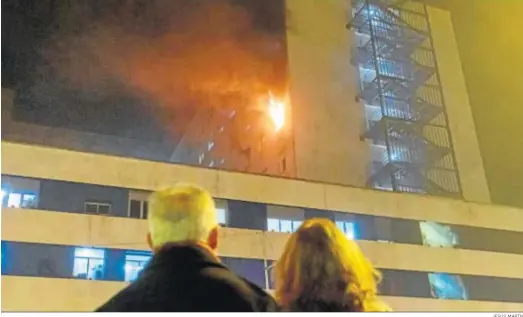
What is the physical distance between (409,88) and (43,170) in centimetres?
211

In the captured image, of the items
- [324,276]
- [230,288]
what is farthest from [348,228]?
[230,288]

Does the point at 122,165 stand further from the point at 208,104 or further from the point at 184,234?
the point at 184,234

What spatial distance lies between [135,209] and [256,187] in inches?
23.8

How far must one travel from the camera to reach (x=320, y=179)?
2.44 m

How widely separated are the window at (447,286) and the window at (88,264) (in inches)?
55.3

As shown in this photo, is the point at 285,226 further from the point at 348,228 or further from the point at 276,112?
the point at 276,112

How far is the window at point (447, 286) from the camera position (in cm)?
240

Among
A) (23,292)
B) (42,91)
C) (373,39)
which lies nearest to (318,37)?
(373,39)

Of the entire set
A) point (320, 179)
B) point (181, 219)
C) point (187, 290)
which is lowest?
point (187, 290)

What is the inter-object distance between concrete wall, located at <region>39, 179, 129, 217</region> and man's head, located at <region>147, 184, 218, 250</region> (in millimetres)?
1234

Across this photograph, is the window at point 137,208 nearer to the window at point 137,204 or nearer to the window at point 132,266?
the window at point 137,204

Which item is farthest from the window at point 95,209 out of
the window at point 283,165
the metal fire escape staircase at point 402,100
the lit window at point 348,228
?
the metal fire escape staircase at point 402,100

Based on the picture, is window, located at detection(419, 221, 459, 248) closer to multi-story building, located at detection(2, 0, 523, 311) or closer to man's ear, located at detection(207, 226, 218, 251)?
multi-story building, located at detection(2, 0, 523, 311)

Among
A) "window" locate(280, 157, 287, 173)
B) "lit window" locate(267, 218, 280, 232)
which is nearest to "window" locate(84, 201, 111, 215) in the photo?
"lit window" locate(267, 218, 280, 232)
